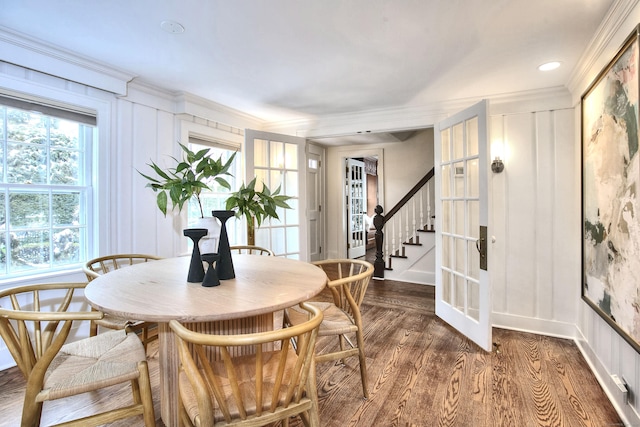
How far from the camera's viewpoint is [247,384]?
120 cm

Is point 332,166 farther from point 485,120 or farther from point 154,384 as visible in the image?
point 154,384

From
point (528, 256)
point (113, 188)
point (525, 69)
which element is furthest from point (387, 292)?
point (113, 188)

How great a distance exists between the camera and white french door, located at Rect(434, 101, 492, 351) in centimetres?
250

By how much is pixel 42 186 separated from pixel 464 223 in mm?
3410

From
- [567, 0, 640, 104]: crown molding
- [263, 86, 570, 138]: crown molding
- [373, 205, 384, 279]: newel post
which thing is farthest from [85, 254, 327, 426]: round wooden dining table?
[373, 205, 384, 279]: newel post

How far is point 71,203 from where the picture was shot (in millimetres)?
2484

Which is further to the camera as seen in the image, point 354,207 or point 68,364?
point 354,207

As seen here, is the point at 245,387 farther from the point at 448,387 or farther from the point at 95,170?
the point at 95,170

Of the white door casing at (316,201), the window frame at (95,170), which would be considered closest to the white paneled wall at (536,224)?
the white door casing at (316,201)

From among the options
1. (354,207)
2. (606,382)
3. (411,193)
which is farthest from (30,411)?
(354,207)

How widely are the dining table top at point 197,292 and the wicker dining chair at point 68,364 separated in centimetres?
17

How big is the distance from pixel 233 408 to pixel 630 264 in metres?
2.05

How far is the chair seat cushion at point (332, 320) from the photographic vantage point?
179cm

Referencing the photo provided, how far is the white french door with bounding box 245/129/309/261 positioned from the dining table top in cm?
176
